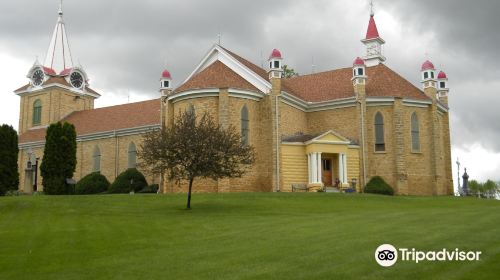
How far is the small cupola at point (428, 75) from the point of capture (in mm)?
42562

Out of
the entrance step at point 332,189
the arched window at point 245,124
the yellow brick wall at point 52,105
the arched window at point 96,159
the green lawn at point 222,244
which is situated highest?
the yellow brick wall at point 52,105

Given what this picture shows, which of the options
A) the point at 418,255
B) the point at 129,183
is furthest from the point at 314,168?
the point at 418,255

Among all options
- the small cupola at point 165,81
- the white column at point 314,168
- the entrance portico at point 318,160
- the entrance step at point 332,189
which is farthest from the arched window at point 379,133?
the small cupola at point 165,81

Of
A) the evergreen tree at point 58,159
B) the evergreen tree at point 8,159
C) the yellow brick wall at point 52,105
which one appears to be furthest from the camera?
the yellow brick wall at point 52,105

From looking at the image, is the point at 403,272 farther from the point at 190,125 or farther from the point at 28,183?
the point at 28,183

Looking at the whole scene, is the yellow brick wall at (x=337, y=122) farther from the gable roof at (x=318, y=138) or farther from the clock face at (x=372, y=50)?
the clock face at (x=372, y=50)

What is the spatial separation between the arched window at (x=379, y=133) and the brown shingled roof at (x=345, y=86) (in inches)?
68.3

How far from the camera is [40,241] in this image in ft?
49.4

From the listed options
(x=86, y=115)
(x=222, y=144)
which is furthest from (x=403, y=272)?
(x=86, y=115)

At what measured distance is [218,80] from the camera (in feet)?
122

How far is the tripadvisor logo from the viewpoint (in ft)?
34.1

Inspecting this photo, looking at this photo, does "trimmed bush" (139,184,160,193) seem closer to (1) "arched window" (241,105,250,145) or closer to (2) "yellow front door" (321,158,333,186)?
(1) "arched window" (241,105,250,145)

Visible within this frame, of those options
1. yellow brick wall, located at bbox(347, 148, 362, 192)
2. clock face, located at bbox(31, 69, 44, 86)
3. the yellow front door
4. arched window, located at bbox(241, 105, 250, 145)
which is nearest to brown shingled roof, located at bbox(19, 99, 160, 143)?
clock face, located at bbox(31, 69, 44, 86)

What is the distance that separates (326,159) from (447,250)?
91.7 ft
